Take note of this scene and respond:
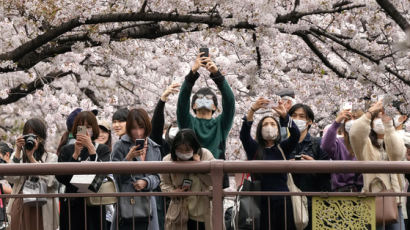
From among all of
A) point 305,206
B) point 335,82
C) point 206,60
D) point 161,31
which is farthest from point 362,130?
point 335,82

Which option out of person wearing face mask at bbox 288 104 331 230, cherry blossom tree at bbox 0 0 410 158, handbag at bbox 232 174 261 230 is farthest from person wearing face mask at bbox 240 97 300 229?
cherry blossom tree at bbox 0 0 410 158

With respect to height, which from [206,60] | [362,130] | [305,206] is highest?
[206,60]

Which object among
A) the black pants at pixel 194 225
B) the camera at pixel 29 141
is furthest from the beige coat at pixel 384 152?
the camera at pixel 29 141

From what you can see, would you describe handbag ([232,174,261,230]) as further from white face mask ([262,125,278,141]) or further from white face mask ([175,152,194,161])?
white face mask ([262,125,278,141])

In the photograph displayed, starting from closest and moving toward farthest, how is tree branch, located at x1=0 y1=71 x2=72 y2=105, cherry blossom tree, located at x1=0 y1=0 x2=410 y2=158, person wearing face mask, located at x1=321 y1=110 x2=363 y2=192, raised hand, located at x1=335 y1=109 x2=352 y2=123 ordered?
raised hand, located at x1=335 y1=109 x2=352 y2=123, person wearing face mask, located at x1=321 y1=110 x2=363 y2=192, cherry blossom tree, located at x1=0 y1=0 x2=410 y2=158, tree branch, located at x1=0 y1=71 x2=72 y2=105

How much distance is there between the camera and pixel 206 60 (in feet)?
25.1

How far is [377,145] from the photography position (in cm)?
790

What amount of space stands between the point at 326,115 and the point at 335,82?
2.61ft

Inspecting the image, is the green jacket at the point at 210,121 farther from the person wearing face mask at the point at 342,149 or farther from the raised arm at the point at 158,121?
the person wearing face mask at the point at 342,149

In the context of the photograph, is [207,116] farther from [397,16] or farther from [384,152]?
[397,16]

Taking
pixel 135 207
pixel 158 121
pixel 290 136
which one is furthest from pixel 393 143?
pixel 135 207

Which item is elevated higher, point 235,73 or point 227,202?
point 235,73

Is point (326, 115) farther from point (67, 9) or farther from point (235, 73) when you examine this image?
point (67, 9)

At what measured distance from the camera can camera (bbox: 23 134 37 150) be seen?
24.6ft
